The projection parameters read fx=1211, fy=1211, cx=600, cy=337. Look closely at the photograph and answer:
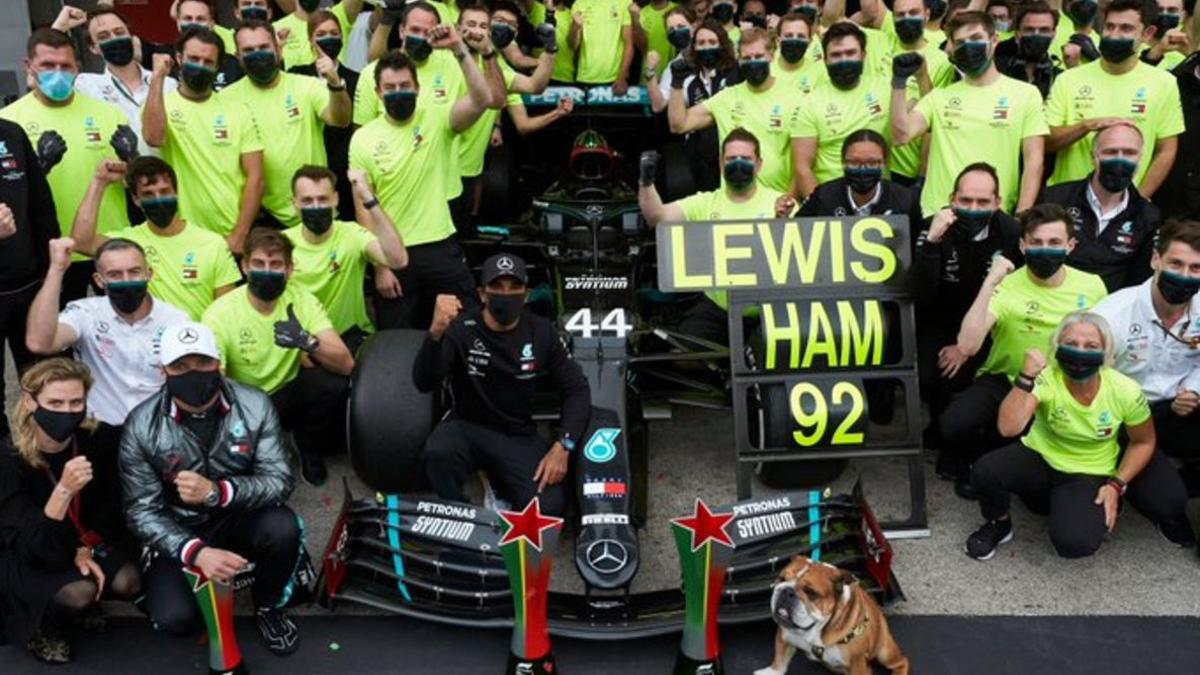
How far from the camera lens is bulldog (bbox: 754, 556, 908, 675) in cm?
404

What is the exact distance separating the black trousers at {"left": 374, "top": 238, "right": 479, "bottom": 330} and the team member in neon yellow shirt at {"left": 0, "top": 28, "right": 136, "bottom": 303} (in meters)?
1.43

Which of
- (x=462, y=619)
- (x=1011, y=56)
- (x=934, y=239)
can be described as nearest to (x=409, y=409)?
(x=462, y=619)

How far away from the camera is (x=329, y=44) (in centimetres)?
732

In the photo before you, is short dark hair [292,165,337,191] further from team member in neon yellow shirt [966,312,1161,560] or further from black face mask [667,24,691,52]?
team member in neon yellow shirt [966,312,1161,560]

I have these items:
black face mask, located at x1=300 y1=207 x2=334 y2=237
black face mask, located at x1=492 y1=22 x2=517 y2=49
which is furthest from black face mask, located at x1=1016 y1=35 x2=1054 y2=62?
black face mask, located at x1=300 y1=207 x2=334 y2=237

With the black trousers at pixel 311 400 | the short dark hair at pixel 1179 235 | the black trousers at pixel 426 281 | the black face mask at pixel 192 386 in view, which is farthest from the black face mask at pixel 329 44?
the short dark hair at pixel 1179 235

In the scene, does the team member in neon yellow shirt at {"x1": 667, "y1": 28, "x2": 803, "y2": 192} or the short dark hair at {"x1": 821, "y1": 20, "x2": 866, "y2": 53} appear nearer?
the short dark hair at {"x1": 821, "y1": 20, "x2": 866, "y2": 53}

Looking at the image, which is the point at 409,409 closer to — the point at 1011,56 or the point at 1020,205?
the point at 1020,205

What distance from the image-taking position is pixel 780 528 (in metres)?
4.72

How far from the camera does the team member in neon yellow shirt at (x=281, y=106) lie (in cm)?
648

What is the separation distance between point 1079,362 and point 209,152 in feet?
14.4

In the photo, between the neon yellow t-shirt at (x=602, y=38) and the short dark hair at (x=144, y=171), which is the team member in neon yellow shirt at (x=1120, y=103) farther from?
the short dark hair at (x=144, y=171)

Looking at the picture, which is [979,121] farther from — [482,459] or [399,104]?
[482,459]

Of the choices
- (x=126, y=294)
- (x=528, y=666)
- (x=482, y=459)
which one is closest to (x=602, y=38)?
(x=482, y=459)
